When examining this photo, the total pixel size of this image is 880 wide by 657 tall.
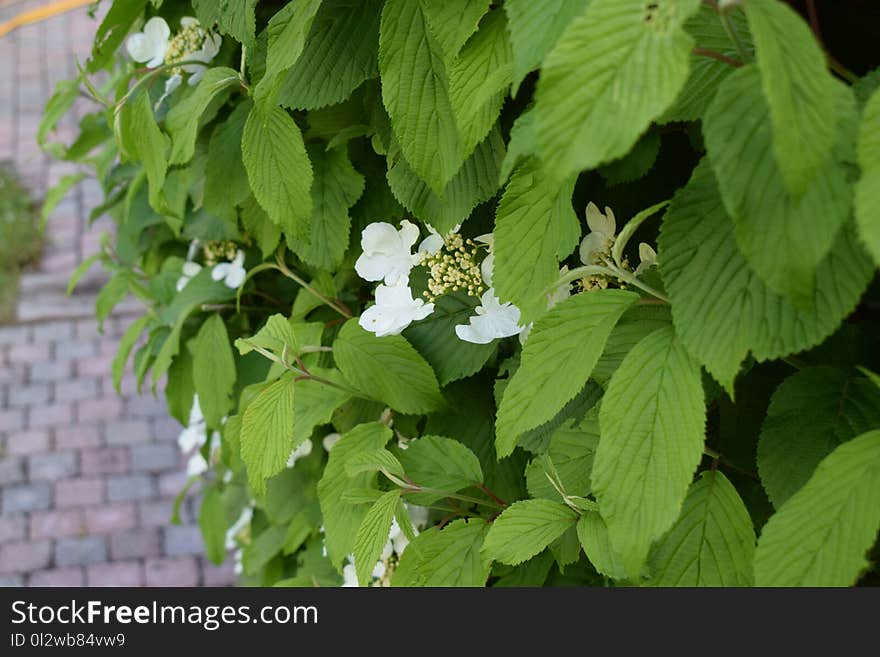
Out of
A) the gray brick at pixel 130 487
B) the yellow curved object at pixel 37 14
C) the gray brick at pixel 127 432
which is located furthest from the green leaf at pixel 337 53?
the yellow curved object at pixel 37 14

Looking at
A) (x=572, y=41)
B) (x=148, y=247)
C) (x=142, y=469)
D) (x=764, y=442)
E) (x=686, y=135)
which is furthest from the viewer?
(x=142, y=469)

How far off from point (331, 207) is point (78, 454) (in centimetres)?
322

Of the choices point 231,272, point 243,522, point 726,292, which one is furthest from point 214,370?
point 726,292

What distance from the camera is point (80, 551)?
151 inches

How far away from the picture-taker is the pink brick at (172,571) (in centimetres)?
372

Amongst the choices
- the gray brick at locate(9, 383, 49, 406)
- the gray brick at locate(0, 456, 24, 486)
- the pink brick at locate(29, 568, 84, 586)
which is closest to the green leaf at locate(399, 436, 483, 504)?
the pink brick at locate(29, 568, 84, 586)

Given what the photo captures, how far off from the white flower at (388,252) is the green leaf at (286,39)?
0.28m

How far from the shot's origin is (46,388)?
4609mm

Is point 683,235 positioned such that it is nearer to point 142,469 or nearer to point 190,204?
point 190,204

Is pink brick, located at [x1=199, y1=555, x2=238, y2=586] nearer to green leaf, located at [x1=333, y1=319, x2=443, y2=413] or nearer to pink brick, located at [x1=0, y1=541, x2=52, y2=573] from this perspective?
pink brick, located at [x1=0, y1=541, x2=52, y2=573]

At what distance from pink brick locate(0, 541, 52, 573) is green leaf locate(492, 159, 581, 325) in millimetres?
3221

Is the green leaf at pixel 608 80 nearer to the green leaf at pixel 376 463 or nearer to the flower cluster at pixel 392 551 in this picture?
the green leaf at pixel 376 463
